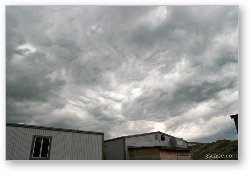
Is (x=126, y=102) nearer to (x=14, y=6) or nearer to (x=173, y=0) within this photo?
(x=173, y=0)

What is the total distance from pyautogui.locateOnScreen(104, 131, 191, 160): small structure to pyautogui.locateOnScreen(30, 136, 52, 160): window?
14.1 feet

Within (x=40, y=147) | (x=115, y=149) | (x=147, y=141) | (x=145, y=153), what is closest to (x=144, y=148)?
(x=145, y=153)

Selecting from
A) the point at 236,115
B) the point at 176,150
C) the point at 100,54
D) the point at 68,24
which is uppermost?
the point at 68,24

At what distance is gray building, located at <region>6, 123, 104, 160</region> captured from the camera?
11.7 metres

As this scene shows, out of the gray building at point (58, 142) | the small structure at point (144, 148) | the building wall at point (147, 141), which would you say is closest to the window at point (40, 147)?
the gray building at point (58, 142)

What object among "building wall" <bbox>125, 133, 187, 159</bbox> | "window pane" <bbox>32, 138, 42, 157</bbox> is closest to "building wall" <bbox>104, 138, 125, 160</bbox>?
"building wall" <bbox>125, 133, 187, 159</bbox>

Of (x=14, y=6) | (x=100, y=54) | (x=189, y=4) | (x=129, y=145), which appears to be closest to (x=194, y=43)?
(x=189, y=4)

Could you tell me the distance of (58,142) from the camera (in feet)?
43.2

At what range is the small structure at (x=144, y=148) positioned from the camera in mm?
15906

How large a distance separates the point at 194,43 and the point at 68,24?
3921mm

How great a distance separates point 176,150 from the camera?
15.8 meters

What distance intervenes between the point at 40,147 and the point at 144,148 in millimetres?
6714

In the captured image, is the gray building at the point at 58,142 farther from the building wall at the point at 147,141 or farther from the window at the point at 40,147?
the building wall at the point at 147,141

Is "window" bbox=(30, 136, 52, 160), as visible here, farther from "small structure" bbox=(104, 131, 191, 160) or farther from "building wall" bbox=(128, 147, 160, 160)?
"building wall" bbox=(128, 147, 160, 160)
